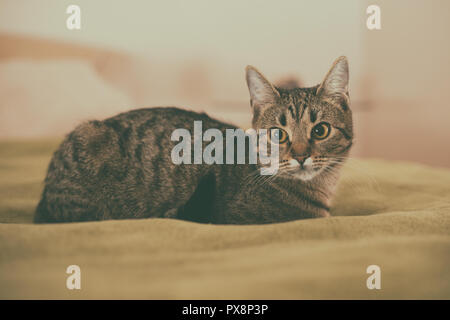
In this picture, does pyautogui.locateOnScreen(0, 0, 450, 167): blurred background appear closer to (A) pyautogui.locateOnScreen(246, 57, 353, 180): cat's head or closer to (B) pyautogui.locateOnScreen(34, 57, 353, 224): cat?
(B) pyautogui.locateOnScreen(34, 57, 353, 224): cat

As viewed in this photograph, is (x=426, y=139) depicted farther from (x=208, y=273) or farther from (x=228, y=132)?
(x=208, y=273)

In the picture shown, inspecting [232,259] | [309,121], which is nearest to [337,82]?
[309,121]

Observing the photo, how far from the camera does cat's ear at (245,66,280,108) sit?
3.49 feet

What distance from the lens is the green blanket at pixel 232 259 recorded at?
0.60 m

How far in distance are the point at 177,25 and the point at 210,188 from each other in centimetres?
156

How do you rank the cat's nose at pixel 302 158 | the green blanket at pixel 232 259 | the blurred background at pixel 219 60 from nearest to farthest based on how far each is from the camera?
the green blanket at pixel 232 259 < the cat's nose at pixel 302 158 < the blurred background at pixel 219 60

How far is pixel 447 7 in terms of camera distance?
94.3 inches

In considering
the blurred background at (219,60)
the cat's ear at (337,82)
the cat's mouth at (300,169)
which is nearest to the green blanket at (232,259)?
the cat's mouth at (300,169)

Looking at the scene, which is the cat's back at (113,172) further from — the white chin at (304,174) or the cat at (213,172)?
the white chin at (304,174)

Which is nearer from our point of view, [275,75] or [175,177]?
[175,177]

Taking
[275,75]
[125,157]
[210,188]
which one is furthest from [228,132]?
[275,75]

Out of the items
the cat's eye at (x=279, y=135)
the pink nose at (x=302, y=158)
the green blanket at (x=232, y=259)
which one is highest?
the cat's eye at (x=279, y=135)

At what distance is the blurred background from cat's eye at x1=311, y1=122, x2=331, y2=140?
138cm

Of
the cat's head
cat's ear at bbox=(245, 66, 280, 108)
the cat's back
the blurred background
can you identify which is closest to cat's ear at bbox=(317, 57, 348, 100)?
the cat's head
